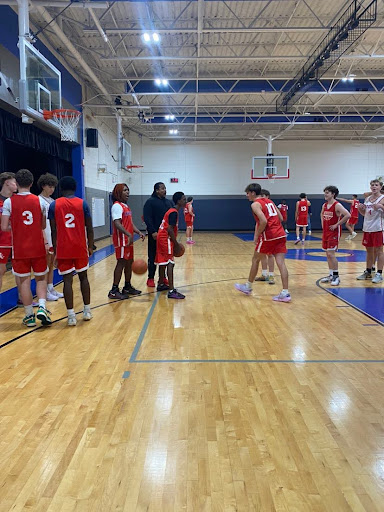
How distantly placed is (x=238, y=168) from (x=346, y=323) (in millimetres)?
18505

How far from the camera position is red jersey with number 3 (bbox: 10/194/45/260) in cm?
422

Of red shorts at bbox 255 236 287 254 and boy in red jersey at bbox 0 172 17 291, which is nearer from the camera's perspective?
boy in red jersey at bbox 0 172 17 291

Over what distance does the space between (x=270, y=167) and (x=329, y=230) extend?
1373 cm

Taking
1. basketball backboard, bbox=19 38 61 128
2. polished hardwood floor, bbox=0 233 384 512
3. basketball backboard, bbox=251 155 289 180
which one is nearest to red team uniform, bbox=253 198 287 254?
polished hardwood floor, bbox=0 233 384 512

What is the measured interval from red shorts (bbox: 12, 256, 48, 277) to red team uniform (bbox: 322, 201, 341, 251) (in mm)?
4270

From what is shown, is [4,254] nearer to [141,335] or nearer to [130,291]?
[130,291]

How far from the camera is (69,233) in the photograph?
424cm

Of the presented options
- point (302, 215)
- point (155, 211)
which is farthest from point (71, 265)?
point (302, 215)

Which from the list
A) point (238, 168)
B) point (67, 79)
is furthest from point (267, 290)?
point (238, 168)

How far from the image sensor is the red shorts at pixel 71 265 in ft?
14.1

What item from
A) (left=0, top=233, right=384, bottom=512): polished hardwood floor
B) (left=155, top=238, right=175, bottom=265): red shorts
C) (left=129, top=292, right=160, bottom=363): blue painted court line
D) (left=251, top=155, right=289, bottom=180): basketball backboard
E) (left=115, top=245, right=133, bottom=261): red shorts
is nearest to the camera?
(left=0, top=233, right=384, bottom=512): polished hardwood floor

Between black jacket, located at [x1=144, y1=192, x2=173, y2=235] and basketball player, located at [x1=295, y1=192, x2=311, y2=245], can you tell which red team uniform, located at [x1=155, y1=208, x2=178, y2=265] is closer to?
black jacket, located at [x1=144, y1=192, x2=173, y2=235]

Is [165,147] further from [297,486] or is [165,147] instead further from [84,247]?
[297,486]

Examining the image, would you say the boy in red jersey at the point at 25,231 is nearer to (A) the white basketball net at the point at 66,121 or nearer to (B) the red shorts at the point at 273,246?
(B) the red shorts at the point at 273,246
